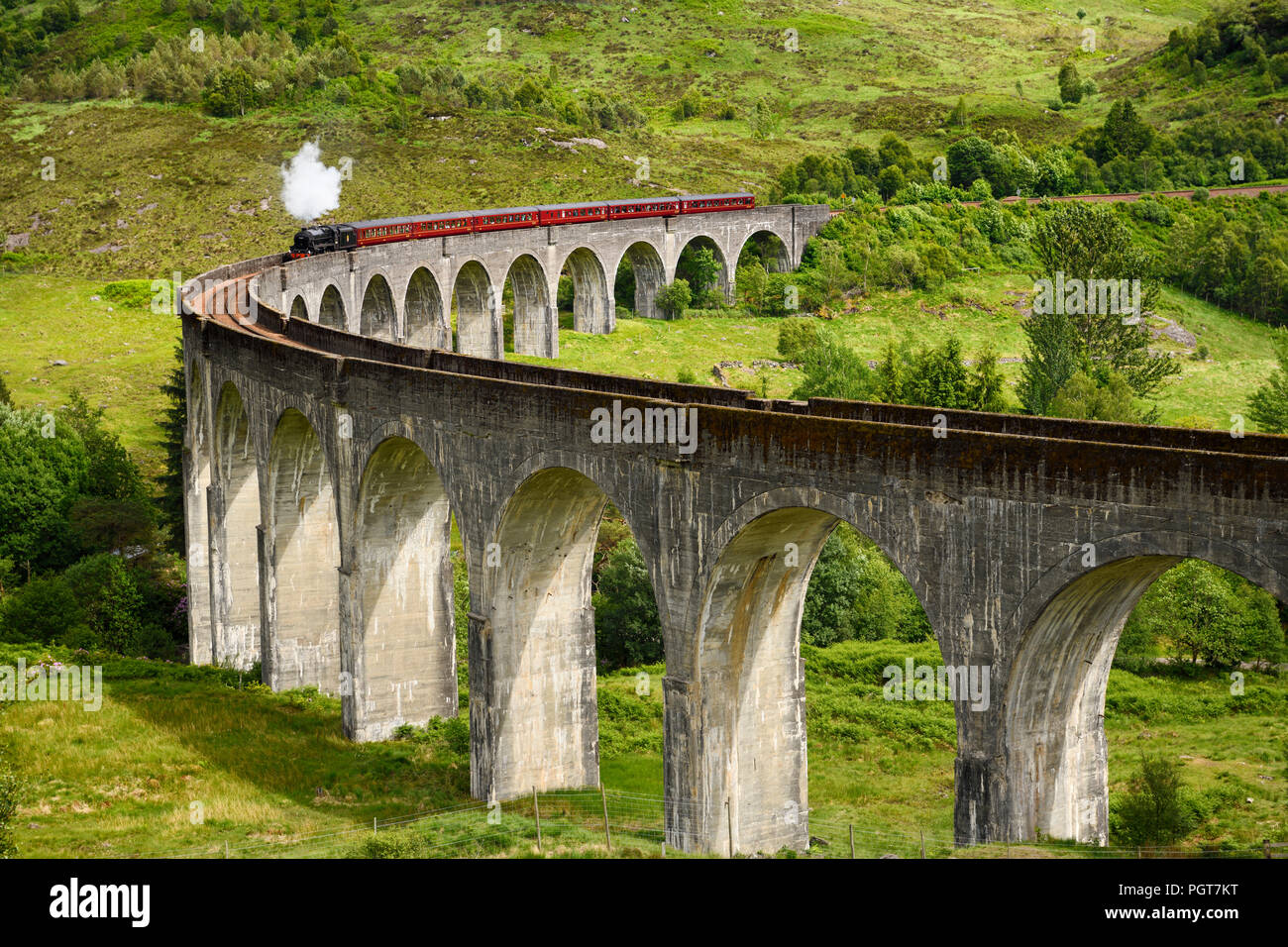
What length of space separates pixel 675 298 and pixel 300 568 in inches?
2154

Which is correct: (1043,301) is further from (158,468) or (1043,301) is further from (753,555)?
(753,555)

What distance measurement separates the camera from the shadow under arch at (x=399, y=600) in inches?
1532

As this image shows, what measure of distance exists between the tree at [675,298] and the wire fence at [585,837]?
64.9m

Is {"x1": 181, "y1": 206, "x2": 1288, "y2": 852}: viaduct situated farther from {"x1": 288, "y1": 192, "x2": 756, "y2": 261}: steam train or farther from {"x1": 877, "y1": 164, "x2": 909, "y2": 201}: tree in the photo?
{"x1": 877, "y1": 164, "x2": 909, "y2": 201}: tree

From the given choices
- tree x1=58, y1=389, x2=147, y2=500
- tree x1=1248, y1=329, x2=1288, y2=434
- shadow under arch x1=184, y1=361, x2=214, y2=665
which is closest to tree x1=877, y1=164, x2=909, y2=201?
tree x1=1248, y1=329, x2=1288, y2=434

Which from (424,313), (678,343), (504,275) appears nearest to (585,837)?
(424,313)

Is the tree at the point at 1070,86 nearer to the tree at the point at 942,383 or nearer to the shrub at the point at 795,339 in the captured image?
the shrub at the point at 795,339

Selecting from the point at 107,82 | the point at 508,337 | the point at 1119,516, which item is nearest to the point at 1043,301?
the point at 508,337

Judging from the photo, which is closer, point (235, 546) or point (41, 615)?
point (235, 546)

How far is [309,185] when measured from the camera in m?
115

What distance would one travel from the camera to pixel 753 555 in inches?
1105

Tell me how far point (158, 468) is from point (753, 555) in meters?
46.7

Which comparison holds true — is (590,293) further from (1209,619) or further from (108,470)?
(1209,619)

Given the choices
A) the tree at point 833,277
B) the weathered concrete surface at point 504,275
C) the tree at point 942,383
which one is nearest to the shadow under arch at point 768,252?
the weathered concrete surface at point 504,275
